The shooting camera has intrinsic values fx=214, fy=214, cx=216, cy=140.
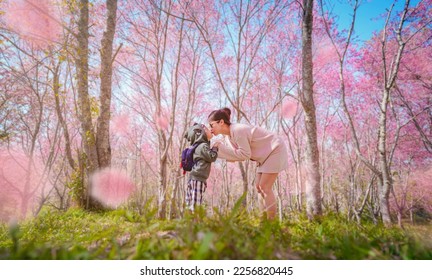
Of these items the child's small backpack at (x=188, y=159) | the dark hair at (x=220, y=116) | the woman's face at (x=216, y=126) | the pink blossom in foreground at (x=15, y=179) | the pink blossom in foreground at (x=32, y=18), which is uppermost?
the pink blossom in foreground at (x=32, y=18)

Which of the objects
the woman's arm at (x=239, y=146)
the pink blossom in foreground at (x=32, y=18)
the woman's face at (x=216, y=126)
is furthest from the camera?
the pink blossom in foreground at (x=32, y=18)

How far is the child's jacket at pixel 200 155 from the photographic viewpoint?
10.0ft

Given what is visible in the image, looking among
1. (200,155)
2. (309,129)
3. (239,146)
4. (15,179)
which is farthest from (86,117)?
(15,179)

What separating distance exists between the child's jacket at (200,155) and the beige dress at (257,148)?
1.43 ft

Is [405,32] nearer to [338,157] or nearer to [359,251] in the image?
[359,251]

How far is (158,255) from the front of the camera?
0.78 m

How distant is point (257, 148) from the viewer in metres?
2.60

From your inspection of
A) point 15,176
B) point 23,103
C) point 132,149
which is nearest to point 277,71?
point 23,103

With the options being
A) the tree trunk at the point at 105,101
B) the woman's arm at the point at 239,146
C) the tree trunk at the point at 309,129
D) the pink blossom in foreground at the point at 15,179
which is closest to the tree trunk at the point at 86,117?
the tree trunk at the point at 105,101

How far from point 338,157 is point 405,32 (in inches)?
348

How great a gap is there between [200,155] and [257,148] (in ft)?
2.92

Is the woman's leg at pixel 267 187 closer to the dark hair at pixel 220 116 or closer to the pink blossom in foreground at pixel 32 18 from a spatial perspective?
the dark hair at pixel 220 116

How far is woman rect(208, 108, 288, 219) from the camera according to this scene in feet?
8.11
